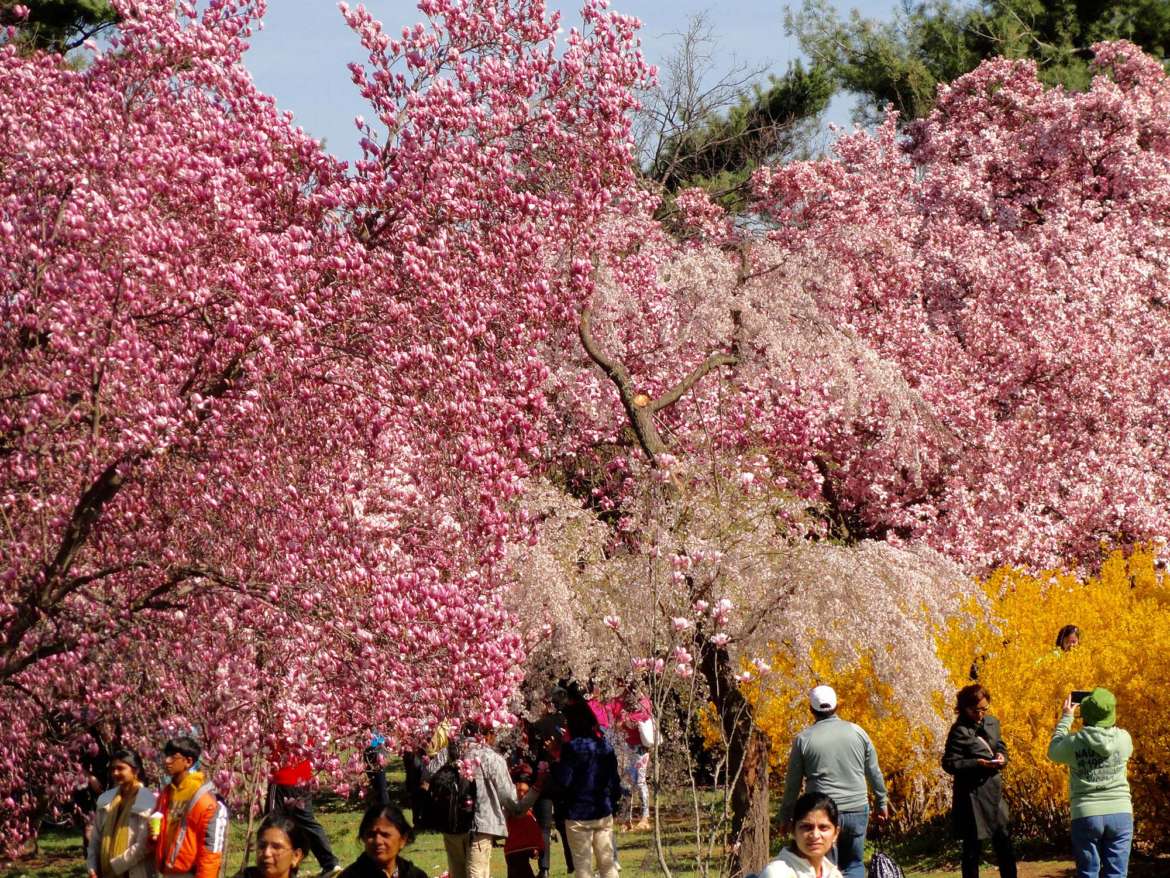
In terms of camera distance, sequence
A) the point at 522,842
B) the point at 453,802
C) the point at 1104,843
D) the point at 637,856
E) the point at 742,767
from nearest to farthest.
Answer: the point at 1104,843 < the point at 453,802 < the point at 522,842 < the point at 742,767 < the point at 637,856

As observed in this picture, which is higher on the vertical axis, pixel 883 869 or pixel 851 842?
pixel 851 842

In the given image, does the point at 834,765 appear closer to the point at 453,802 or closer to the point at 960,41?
the point at 453,802

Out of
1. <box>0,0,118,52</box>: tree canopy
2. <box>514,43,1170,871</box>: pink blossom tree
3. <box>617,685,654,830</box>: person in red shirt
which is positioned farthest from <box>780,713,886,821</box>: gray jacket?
<box>0,0,118,52</box>: tree canopy

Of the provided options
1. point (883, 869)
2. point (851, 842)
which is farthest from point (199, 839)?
point (851, 842)

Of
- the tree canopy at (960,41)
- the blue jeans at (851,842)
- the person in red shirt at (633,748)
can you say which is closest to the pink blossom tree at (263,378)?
the blue jeans at (851,842)

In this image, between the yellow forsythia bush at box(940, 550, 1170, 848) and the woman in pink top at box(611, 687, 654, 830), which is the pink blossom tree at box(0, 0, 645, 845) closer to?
the yellow forsythia bush at box(940, 550, 1170, 848)

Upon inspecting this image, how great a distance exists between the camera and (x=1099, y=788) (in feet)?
31.3

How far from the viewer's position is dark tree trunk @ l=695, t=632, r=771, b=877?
39.9 ft

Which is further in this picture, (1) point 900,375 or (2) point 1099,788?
(1) point 900,375

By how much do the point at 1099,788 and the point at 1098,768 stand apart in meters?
0.14

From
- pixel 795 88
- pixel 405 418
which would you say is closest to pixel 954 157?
pixel 795 88

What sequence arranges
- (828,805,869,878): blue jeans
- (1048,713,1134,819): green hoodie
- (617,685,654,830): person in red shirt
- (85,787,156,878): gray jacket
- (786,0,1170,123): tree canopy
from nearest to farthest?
(85,787,156,878): gray jacket
(828,805,869,878): blue jeans
(1048,713,1134,819): green hoodie
(617,685,654,830): person in red shirt
(786,0,1170,123): tree canopy

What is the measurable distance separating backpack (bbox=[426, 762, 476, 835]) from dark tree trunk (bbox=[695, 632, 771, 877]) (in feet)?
7.38

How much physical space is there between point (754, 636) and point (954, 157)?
16.2m
